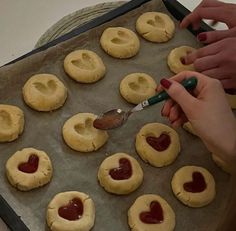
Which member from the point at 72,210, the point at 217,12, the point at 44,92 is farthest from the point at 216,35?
the point at 72,210

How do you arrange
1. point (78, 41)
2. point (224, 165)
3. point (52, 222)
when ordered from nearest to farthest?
point (52, 222) → point (224, 165) → point (78, 41)

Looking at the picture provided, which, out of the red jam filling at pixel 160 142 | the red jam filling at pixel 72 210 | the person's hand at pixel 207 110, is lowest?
the red jam filling at pixel 160 142

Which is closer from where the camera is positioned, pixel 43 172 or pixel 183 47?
pixel 43 172

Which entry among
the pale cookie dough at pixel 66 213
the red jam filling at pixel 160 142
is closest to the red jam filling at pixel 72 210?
the pale cookie dough at pixel 66 213

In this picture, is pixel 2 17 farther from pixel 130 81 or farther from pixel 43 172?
pixel 43 172

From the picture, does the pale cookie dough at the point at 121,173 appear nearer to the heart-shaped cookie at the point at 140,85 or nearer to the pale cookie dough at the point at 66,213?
the pale cookie dough at the point at 66,213

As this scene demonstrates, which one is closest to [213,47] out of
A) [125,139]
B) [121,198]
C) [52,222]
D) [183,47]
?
[183,47]
